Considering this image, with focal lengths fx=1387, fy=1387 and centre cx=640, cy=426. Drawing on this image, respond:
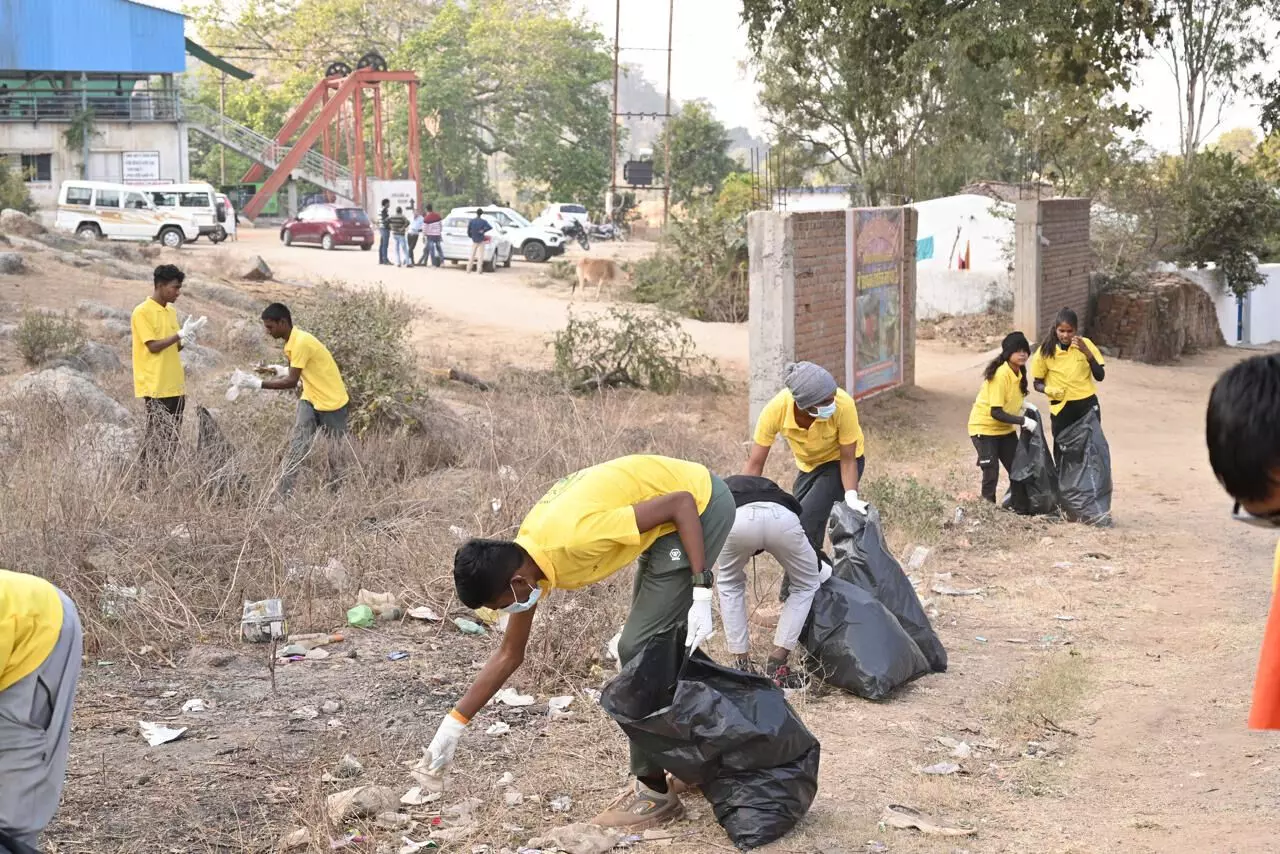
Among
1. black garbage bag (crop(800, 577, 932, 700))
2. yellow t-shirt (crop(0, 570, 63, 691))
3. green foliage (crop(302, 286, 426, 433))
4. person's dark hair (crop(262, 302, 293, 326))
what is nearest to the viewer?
yellow t-shirt (crop(0, 570, 63, 691))

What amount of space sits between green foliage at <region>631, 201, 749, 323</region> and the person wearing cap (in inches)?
591

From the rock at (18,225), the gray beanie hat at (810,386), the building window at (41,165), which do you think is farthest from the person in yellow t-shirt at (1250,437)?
the building window at (41,165)

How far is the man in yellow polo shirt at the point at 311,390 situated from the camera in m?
8.49

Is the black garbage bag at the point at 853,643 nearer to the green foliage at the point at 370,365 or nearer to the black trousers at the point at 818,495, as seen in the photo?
the black trousers at the point at 818,495

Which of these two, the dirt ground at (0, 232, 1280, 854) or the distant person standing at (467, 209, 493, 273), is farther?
the distant person standing at (467, 209, 493, 273)

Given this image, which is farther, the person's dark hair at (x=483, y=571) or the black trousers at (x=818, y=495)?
the black trousers at (x=818, y=495)

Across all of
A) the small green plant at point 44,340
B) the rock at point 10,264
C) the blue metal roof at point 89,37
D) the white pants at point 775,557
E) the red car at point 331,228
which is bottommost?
the white pants at point 775,557

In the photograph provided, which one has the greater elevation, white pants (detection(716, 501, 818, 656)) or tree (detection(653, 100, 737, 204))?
tree (detection(653, 100, 737, 204))

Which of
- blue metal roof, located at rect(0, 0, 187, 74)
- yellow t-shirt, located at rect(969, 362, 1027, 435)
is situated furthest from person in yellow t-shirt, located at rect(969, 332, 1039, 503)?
blue metal roof, located at rect(0, 0, 187, 74)

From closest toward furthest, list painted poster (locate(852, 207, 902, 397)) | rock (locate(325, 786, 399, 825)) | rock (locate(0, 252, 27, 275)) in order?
rock (locate(325, 786, 399, 825)), painted poster (locate(852, 207, 902, 397)), rock (locate(0, 252, 27, 275))

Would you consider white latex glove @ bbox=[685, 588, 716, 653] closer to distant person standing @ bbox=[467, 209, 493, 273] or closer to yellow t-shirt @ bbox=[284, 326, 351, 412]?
yellow t-shirt @ bbox=[284, 326, 351, 412]

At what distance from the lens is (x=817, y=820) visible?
4547 millimetres

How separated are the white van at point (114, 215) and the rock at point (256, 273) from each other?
8270 millimetres

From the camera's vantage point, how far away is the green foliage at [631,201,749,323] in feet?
71.8
